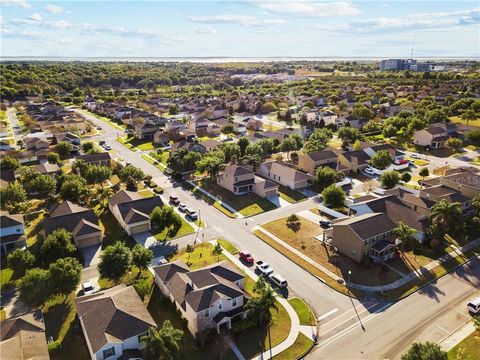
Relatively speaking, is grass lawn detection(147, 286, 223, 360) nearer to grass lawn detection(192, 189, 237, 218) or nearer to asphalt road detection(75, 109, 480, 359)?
asphalt road detection(75, 109, 480, 359)

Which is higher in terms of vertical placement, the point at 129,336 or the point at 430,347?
the point at 430,347

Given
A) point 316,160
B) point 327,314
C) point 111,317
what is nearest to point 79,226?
point 111,317

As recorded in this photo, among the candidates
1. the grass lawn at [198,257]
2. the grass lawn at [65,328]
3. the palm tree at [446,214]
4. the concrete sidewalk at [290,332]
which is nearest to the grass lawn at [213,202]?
the grass lawn at [198,257]

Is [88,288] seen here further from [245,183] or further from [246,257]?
[245,183]

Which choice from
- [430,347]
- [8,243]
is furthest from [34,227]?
[430,347]

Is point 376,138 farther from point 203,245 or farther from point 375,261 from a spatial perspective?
point 203,245
